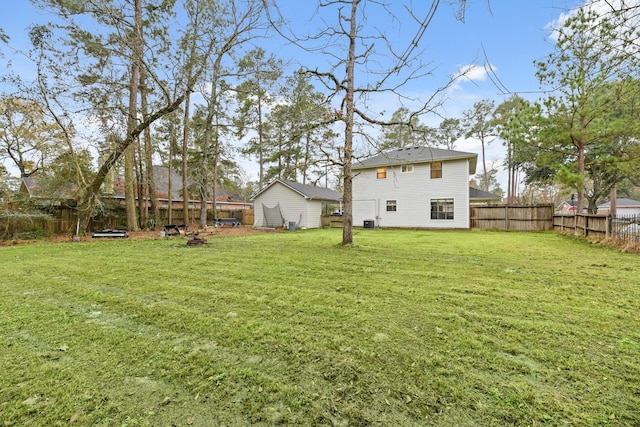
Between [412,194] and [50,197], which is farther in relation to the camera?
[412,194]

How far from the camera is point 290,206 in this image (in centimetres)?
1770

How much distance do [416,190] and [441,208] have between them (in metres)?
1.74

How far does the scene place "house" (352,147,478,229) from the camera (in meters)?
15.1

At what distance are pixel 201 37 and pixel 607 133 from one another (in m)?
17.3

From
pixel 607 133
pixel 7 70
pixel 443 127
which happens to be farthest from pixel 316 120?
pixel 443 127

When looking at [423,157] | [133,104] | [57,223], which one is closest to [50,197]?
[57,223]

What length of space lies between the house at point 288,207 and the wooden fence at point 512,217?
30.5ft

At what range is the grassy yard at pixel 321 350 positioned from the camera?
162 cm

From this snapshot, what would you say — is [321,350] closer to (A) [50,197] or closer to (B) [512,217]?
(A) [50,197]

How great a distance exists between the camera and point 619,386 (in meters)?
1.81

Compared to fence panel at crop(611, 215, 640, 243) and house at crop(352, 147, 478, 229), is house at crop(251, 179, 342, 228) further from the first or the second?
fence panel at crop(611, 215, 640, 243)

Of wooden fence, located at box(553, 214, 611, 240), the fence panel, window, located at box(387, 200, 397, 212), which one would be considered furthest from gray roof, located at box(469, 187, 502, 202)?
the fence panel

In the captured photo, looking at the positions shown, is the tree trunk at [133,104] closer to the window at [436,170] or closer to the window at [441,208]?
the window at [436,170]

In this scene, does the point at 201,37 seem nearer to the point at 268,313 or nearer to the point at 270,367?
the point at 268,313
